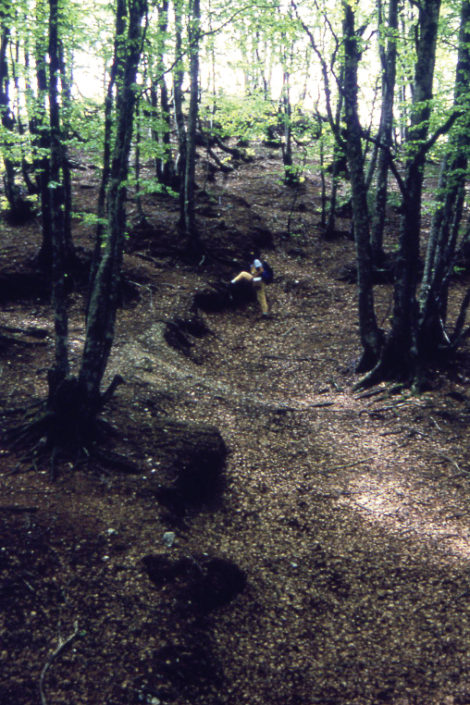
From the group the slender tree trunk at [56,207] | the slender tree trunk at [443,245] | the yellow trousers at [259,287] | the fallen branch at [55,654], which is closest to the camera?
the fallen branch at [55,654]

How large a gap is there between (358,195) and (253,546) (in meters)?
7.17

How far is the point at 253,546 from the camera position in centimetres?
538

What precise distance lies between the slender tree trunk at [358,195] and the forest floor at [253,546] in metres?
0.90

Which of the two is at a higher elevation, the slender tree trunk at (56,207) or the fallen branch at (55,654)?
the slender tree trunk at (56,207)

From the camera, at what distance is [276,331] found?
1320 centimetres

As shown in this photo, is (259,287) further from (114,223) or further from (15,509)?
(15,509)

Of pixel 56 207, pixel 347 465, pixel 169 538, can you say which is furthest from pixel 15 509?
pixel 347 465

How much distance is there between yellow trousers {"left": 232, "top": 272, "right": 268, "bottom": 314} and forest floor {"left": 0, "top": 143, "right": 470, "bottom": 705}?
3.67 metres

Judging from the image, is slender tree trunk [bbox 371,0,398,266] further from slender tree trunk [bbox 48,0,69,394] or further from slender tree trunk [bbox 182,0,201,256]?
slender tree trunk [bbox 48,0,69,394]

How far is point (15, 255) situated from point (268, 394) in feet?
25.6

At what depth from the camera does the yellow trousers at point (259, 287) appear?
1384 centimetres

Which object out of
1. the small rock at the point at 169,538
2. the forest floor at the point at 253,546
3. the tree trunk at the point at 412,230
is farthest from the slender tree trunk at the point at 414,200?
the small rock at the point at 169,538

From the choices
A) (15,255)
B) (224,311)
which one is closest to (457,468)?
(224,311)

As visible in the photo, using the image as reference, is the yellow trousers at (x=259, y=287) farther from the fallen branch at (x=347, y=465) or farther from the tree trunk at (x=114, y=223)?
the tree trunk at (x=114, y=223)
